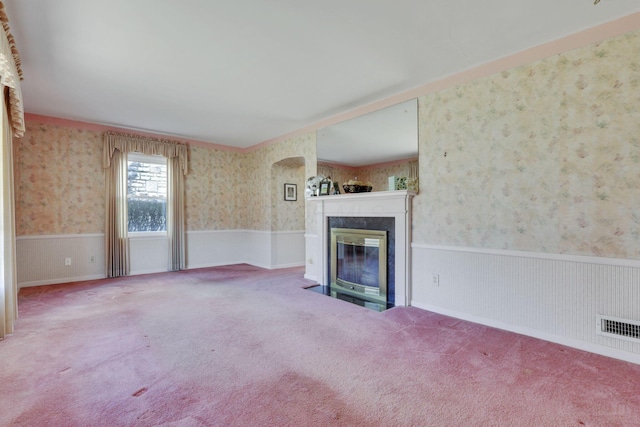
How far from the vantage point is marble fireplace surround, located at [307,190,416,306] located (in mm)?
3604

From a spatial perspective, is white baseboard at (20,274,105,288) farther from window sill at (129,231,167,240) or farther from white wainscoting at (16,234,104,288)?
window sill at (129,231,167,240)

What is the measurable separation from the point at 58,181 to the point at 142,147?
1305mm

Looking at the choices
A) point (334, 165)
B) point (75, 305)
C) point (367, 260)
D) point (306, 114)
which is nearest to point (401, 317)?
point (367, 260)

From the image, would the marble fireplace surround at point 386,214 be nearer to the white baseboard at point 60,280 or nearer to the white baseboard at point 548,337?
the white baseboard at point 548,337

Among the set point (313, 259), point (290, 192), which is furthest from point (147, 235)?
point (313, 259)

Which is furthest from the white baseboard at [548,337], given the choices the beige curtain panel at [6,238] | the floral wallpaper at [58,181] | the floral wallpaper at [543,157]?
the floral wallpaper at [58,181]

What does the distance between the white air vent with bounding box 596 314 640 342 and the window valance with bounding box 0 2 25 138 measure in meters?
4.83

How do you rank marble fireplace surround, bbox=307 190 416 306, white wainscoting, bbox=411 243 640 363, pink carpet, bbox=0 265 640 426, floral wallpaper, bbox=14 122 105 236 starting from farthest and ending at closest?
floral wallpaper, bbox=14 122 105 236 → marble fireplace surround, bbox=307 190 416 306 → white wainscoting, bbox=411 243 640 363 → pink carpet, bbox=0 265 640 426

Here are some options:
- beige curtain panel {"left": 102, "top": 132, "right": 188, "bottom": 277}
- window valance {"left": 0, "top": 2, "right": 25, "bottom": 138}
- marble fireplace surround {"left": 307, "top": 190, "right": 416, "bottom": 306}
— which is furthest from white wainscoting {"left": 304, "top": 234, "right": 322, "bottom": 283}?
window valance {"left": 0, "top": 2, "right": 25, "bottom": 138}

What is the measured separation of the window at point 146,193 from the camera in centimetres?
548

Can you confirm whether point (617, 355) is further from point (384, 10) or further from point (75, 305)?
point (75, 305)

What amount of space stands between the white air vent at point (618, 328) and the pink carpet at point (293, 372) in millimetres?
199

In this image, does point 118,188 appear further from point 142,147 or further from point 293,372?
point 293,372

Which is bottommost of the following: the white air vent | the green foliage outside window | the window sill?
the white air vent
